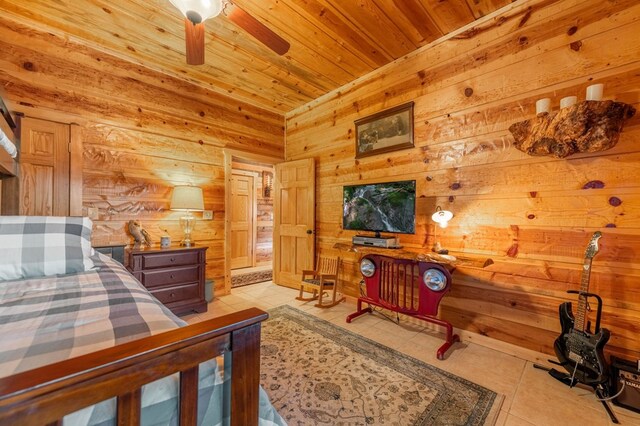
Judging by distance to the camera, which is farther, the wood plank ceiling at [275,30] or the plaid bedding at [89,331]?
the wood plank ceiling at [275,30]

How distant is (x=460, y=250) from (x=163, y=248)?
3.05 metres

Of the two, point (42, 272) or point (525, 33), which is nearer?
point (42, 272)

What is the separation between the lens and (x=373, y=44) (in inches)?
103

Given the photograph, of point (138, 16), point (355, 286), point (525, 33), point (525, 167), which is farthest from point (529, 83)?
point (138, 16)

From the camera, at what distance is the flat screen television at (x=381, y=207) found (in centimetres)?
254

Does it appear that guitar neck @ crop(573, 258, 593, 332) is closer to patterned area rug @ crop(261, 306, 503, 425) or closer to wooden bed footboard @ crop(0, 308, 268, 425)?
patterned area rug @ crop(261, 306, 503, 425)

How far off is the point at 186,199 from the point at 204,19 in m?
1.91

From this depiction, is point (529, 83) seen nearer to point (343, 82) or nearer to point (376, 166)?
point (376, 166)

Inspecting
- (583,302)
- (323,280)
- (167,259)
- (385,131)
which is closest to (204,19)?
(385,131)

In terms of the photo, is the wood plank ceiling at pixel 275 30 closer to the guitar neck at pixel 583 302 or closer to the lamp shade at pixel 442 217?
the lamp shade at pixel 442 217

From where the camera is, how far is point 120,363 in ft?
1.83

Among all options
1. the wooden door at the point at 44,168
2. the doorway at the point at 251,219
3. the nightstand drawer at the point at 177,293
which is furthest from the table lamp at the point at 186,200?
the doorway at the point at 251,219

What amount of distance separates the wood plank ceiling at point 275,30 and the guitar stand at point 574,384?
283 cm

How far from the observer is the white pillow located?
153 centimetres
